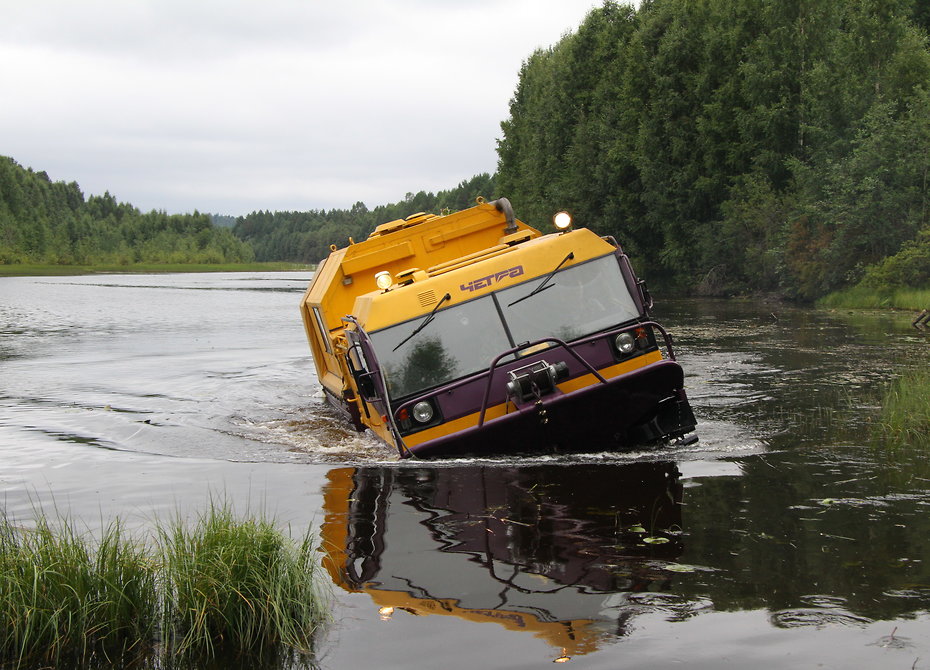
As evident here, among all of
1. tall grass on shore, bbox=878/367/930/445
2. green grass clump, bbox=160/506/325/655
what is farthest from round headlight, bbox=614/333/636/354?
green grass clump, bbox=160/506/325/655

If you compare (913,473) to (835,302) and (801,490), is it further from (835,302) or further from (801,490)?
(835,302)

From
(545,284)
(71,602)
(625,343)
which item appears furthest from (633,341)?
(71,602)

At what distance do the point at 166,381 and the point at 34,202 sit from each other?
175 m

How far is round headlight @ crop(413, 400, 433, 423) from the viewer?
1045 cm

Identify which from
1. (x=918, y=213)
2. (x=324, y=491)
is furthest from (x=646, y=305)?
(x=918, y=213)

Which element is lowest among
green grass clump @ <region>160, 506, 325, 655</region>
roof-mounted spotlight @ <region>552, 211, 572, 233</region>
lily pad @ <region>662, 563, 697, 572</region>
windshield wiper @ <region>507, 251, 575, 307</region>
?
lily pad @ <region>662, 563, 697, 572</region>

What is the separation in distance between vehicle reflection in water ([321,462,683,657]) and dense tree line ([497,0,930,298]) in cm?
2989

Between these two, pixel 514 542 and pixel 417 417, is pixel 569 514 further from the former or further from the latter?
pixel 417 417

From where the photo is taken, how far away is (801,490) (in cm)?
903

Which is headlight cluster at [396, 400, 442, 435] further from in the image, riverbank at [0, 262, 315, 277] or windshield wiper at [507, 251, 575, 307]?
riverbank at [0, 262, 315, 277]

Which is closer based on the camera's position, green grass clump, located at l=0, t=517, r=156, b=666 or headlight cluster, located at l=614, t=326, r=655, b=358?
green grass clump, located at l=0, t=517, r=156, b=666

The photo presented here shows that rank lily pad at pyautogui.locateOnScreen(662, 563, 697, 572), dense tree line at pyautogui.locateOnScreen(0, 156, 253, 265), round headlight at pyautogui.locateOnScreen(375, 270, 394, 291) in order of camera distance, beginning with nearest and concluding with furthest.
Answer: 1. lily pad at pyautogui.locateOnScreen(662, 563, 697, 572)
2. round headlight at pyautogui.locateOnScreen(375, 270, 394, 291)
3. dense tree line at pyautogui.locateOnScreen(0, 156, 253, 265)

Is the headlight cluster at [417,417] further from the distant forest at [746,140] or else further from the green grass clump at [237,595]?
the distant forest at [746,140]

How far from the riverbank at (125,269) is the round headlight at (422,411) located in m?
118
